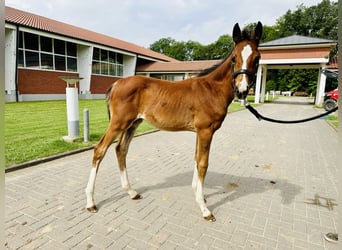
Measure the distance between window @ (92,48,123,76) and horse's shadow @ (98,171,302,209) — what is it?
21.9 metres

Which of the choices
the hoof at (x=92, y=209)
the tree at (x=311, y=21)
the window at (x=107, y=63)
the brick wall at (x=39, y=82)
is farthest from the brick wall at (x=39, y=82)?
the tree at (x=311, y=21)

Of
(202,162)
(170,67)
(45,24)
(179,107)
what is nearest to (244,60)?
(179,107)

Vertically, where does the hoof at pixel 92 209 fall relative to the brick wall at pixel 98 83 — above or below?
below

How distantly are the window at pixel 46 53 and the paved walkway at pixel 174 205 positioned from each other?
16.1 metres

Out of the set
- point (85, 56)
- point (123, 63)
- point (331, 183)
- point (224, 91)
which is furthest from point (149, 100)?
point (123, 63)

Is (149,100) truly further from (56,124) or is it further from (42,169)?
(56,124)

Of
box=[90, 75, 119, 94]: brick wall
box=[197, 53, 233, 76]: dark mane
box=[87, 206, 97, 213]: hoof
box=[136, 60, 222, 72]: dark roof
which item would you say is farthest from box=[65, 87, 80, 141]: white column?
box=[136, 60, 222, 72]: dark roof

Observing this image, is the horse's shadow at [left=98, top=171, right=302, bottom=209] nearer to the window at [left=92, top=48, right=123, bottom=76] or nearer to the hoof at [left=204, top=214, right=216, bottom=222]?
the hoof at [left=204, top=214, right=216, bottom=222]

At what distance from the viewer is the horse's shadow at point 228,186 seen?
371 cm

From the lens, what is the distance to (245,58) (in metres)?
2.68

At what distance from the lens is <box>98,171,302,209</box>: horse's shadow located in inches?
146

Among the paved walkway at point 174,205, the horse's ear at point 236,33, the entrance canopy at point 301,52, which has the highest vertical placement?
the entrance canopy at point 301,52

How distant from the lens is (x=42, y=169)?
4.62m

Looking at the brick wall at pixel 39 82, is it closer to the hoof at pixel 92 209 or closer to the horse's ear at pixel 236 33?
the hoof at pixel 92 209
